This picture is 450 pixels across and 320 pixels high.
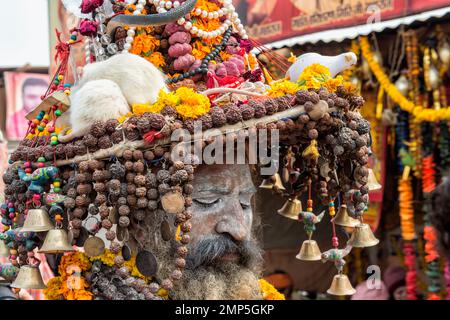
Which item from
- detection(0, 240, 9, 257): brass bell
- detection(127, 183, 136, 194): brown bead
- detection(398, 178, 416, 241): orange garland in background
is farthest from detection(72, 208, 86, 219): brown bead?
detection(398, 178, 416, 241): orange garland in background

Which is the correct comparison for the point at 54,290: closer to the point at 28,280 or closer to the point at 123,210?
the point at 28,280

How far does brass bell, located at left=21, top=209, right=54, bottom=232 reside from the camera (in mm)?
2754

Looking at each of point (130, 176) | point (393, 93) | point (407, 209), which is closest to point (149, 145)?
point (130, 176)

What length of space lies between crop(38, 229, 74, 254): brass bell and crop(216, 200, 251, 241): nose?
0.65m

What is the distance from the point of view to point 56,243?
2713 mm

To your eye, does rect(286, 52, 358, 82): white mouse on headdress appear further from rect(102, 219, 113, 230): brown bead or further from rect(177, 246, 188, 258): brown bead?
rect(102, 219, 113, 230): brown bead

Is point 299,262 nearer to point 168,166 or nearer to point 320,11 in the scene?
point 320,11

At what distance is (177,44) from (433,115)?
281 cm

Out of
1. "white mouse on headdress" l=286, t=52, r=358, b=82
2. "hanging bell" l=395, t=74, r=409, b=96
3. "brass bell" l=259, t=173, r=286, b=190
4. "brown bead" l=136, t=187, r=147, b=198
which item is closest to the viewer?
"brown bead" l=136, t=187, r=147, b=198

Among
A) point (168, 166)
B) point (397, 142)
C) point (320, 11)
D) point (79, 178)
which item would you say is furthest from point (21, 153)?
point (397, 142)

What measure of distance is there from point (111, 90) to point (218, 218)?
2.37ft

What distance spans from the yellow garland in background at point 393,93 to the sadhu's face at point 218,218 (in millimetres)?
2689

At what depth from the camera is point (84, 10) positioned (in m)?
3.18
